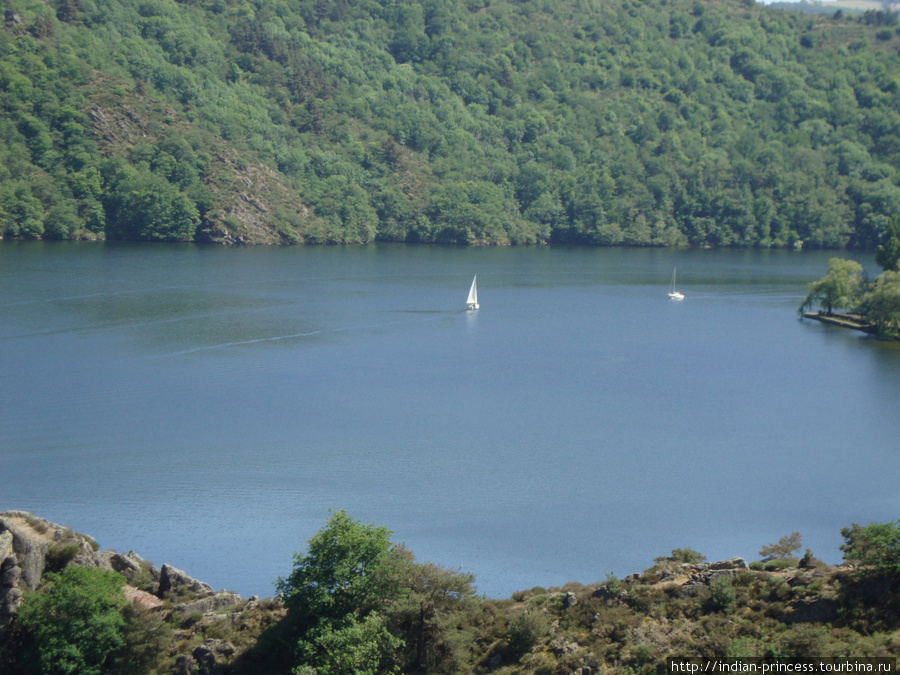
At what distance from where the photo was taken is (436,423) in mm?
47312

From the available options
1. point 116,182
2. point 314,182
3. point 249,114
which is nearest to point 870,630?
point 116,182

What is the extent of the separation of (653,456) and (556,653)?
67.6 feet

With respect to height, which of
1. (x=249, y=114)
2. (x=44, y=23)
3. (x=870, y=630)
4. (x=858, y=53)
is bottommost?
(x=870, y=630)

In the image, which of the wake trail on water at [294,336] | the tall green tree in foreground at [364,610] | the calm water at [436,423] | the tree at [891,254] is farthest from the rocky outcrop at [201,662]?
the tree at [891,254]

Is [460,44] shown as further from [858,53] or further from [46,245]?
[46,245]

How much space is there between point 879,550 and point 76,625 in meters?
19.2

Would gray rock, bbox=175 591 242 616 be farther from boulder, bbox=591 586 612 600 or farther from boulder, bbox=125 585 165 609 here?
boulder, bbox=591 586 612 600

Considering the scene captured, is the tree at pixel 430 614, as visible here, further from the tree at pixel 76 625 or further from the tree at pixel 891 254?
the tree at pixel 891 254

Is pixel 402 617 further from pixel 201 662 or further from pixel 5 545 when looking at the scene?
pixel 5 545

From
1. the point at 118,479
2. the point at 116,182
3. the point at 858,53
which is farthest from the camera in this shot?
the point at 858,53

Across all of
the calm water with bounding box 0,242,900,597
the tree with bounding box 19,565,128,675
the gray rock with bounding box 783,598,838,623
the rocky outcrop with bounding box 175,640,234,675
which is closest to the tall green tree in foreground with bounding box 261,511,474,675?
the rocky outcrop with bounding box 175,640,234,675

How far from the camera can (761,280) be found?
108 m

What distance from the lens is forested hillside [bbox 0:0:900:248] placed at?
413 ft

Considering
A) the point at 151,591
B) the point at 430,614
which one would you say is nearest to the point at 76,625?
the point at 151,591
